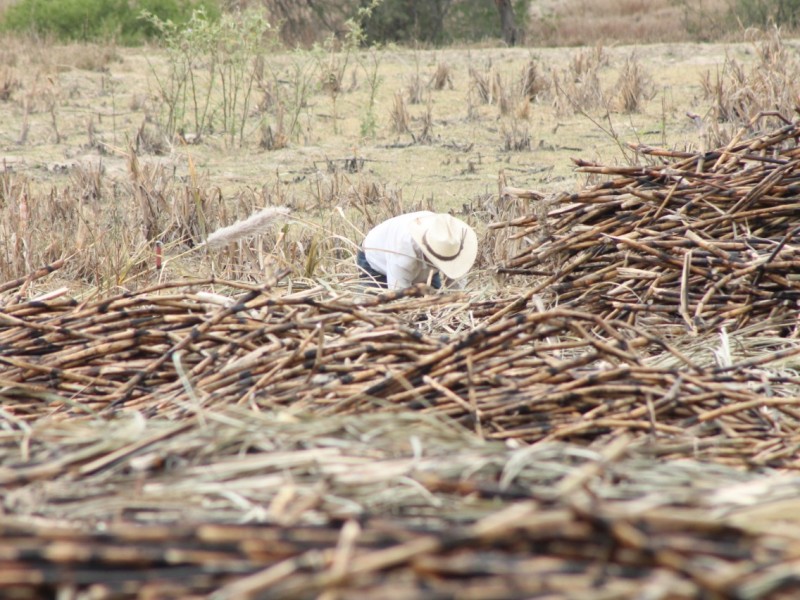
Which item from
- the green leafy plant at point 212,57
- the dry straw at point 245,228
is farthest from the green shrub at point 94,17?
the dry straw at point 245,228

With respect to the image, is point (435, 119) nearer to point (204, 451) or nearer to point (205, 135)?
point (205, 135)

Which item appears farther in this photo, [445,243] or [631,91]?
[631,91]

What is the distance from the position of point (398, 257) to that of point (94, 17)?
16.9 m

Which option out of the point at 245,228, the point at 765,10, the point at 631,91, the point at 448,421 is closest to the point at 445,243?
the point at 245,228

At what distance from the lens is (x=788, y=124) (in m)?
3.52

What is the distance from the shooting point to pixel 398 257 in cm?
472

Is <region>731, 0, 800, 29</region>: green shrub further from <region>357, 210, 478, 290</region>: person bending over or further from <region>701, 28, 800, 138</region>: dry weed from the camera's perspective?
<region>357, 210, 478, 290</region>: person bending over

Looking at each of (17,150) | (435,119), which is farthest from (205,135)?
(435,119)

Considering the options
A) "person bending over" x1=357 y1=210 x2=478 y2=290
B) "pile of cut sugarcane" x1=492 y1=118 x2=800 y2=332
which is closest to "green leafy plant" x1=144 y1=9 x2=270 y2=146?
"person bending over" x1=357 y1=210 x2=478 y2=290

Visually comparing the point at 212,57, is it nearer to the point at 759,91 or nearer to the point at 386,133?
the point at 386,133

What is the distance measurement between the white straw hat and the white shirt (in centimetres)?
5

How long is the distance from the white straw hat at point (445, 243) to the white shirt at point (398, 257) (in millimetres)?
50

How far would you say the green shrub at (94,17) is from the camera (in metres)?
19.2

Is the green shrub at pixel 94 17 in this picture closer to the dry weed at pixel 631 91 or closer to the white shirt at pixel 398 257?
the dry weed at pixel 631 91
